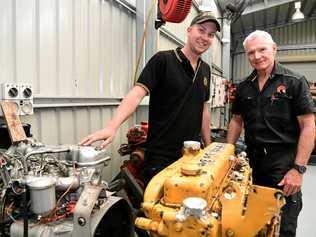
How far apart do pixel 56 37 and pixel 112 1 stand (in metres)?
0.83

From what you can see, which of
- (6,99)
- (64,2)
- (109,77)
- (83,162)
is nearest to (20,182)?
(83,162)

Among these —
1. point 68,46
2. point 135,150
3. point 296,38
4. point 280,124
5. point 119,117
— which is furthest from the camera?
point 296,38

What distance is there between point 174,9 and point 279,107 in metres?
1.09

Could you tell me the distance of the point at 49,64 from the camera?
6.14 feet

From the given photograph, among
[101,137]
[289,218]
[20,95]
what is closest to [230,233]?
[101,137]

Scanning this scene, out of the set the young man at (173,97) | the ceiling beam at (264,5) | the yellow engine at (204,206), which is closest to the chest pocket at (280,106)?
the young man at (173,97)

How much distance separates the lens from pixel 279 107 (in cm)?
181

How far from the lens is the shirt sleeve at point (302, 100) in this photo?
1731 mm

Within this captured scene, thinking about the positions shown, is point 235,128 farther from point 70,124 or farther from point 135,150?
point 70,124

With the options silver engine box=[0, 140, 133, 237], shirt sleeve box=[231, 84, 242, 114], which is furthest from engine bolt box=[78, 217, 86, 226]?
shirt sleeve box=[231, 84, 242, 114]

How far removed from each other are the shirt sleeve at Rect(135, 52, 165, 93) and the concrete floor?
1976 millimetres

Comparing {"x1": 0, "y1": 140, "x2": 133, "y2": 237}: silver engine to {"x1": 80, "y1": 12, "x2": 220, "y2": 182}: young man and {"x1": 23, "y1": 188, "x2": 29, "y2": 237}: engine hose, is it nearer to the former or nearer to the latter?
{"x1": 23, "y1": 188, "x2": 29, "y2": 237}: engine hose

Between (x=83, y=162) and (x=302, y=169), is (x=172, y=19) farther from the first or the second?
(x=83, y=162)

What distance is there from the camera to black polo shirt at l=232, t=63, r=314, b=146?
1.77 metres
